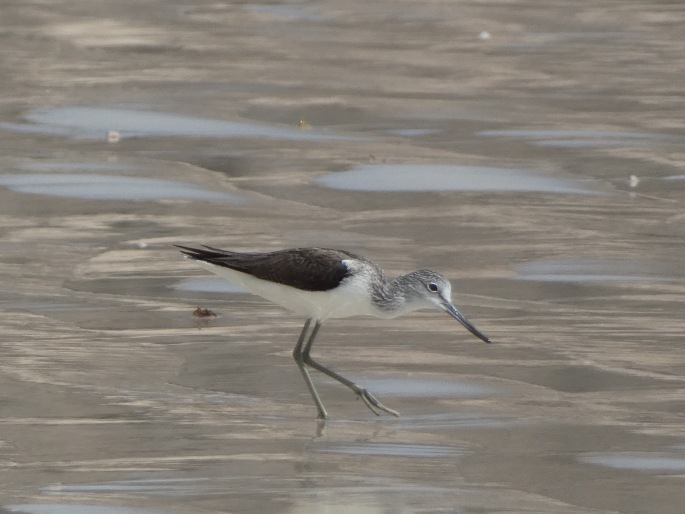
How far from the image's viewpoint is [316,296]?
26.9 feet

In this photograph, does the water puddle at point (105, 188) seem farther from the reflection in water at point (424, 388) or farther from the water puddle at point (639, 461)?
the water puddle at point (639, 461)

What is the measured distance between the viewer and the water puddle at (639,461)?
687 centimetres

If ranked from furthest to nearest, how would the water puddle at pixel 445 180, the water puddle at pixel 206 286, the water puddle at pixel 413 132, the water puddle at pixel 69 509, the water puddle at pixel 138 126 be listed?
the water puddle at pixel 413 132
the water puddle at pixel 138 126
the water puddle at pixel 445 180
the water puddle at pixel 206 286
the water puddle at pixel 69 509

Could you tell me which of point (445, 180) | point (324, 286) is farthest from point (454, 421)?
point (445, 180)

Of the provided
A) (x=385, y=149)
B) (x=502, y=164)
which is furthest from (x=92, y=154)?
(x=502, y=164)

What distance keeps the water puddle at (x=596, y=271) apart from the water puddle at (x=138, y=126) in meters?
4.22

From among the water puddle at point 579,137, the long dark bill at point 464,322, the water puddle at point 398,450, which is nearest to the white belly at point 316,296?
the long dark bill at point 464,322

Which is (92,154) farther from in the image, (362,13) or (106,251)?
(362,13)

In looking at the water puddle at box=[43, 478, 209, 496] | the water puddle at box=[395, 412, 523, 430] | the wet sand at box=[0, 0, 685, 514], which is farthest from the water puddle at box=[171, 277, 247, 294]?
the water puddle at box=[43, 478, 209, 496]

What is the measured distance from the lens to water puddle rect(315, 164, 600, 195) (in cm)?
1273

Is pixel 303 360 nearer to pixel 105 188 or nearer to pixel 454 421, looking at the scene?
pixel 454 421

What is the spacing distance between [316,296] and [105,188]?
15.3 ft

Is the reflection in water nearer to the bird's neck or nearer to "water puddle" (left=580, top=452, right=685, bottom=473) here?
the bird's neck

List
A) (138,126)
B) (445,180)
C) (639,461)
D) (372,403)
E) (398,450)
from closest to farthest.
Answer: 1. (639,461)
2. (398,450)
3. (372,403)
4. (445,180)
5. (138,126)
